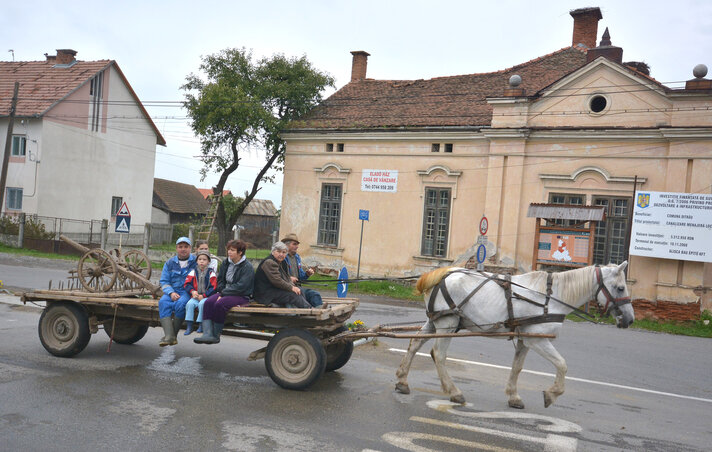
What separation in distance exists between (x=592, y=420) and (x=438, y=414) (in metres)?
1.78

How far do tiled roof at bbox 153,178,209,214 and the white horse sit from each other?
136ft

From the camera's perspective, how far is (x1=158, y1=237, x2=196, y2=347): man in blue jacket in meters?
7.41

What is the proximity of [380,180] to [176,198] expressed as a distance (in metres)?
32.7

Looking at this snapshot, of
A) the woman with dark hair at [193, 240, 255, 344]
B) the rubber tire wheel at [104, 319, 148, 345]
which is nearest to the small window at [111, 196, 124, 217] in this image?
the rubber tire wheel at [104, 319, 148, 345]

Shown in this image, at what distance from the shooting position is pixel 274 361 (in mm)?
7121

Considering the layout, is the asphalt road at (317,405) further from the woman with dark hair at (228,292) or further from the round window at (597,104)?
the round window at (597,104)

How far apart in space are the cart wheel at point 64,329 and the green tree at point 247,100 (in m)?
17.7

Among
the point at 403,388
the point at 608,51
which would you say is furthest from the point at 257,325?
the point at 608,51

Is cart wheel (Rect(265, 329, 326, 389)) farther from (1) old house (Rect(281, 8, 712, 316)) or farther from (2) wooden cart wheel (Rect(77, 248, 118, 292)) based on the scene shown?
(1) old house (Rect(281, 8, 712, 316))

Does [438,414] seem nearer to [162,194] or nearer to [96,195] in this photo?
[96,195]

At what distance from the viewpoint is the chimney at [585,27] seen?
23625 millimetres

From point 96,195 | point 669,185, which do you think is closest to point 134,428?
point 669,185

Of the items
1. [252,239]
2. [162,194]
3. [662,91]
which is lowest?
[252,239]

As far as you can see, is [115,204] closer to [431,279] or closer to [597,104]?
[597,104]
